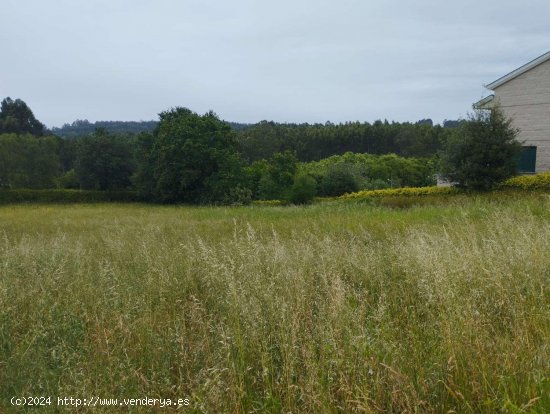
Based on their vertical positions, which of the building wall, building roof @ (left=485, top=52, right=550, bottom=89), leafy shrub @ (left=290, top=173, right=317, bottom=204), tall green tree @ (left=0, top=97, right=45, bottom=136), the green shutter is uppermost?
tall green tree @ (left=0, top=97, right=45, bottom=136)

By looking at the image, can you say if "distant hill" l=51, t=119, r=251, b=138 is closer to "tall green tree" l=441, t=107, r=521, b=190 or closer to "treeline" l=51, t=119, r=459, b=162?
"treeline" l=51, t=119, r=459, b=162

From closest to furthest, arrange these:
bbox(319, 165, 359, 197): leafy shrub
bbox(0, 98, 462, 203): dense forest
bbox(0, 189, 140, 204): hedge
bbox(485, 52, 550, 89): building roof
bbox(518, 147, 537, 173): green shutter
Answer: bbox(485, 52, 550, 89): building roof
bbox(518, 147, 537, 173): green shutter
bbox(0, 98, 462, 203): dense forest
bbox(0, 189, 140, 204): hedge
bbox(319, 165, 359, 197): leafy shrub

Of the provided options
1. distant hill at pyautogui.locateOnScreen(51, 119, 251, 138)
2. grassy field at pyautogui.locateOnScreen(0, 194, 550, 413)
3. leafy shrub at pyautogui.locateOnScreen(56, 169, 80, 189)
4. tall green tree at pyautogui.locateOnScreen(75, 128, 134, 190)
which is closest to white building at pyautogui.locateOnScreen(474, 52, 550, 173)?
grassy field at pyautogui.locateOnScreen(0, 194, 550, 413)

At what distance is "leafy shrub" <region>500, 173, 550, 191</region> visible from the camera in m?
17.2

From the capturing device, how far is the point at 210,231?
10.6 meters

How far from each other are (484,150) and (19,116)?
7887 cm

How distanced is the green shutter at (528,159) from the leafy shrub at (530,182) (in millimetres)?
3065

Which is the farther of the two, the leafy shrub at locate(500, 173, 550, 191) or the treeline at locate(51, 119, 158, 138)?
the treeline at locate(51, 119, 158, 138)

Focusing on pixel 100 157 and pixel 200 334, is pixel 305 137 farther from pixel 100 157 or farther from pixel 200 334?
pixel 200 334

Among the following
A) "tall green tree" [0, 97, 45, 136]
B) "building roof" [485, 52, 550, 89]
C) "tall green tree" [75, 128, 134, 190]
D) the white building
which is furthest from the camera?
"tall green tree" [0, 97, 45, 136]

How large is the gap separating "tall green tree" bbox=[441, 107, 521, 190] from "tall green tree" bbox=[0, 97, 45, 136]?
74198 mm

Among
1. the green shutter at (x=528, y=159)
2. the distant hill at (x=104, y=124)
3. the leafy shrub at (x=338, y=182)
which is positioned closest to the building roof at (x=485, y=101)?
the green shutter at (x=528, y=159)

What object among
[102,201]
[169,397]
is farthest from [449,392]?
[102,201]

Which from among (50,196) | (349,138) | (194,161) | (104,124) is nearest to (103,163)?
(50,196)
